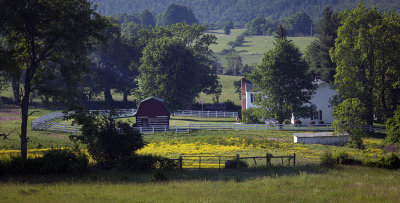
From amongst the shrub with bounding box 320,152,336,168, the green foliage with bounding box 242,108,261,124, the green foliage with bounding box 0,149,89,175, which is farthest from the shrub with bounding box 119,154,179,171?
the green foliage with bounding box 242,108,261,124

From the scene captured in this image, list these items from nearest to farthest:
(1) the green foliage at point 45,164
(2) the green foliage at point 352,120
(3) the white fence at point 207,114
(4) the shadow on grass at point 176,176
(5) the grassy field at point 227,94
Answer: (4) the shadow on grass at point 176,176 < (1) the green foliage at point 45,164 < (2) the green foliage at point 352,120 < (3) the white fence at point 207,114 < (5) the grassy field at point 227,94

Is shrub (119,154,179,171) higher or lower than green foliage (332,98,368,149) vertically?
lower

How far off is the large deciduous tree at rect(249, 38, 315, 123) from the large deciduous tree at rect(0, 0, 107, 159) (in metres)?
34.7

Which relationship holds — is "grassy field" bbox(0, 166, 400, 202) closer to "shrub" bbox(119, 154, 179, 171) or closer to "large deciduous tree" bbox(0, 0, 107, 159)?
"shrub" bbox(119, 154, 179, 171)

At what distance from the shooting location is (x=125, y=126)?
3072cm

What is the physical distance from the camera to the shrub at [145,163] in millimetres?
28953

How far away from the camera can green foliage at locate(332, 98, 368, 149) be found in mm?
49125

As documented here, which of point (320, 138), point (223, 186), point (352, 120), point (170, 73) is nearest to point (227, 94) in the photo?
point (170, 73)

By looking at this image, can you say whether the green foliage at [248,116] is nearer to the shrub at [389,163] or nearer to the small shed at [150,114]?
the small shed at [150,114]

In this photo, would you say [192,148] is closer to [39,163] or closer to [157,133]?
[157,133]

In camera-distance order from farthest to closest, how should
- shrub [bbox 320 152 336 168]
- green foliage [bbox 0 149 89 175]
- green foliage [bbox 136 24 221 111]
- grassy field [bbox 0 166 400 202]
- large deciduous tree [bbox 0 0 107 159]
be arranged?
green foliage [bbox 136 24 221 111], shrub [bbox 320 152 336 168], large deciduous tree [bbox 0 0 107 159], green foliage [bbox 0 149 89 175], grassy field [bbox 0 166 400 202]

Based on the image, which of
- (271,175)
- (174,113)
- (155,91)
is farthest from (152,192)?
(174,113)

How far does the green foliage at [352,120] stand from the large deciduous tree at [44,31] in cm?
3221

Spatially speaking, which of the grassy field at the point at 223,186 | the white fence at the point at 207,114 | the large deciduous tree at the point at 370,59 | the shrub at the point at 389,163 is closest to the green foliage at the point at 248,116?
the white fence at the point at 207,114
